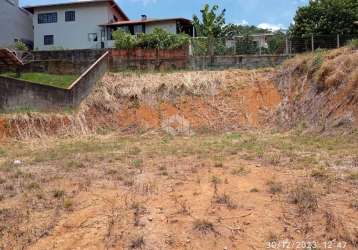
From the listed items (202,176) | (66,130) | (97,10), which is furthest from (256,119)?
Answer: (97,10)

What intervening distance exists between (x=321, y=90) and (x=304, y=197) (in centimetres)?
1005

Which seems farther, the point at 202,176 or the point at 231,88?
the point at 231,88

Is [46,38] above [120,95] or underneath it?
above

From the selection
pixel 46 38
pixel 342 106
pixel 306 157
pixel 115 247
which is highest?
pixel 46 38

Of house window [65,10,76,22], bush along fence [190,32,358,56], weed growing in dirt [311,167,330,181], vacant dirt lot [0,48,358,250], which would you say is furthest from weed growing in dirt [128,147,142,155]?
house window [65,10,76,22]

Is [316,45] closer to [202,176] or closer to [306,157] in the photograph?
[306,157]

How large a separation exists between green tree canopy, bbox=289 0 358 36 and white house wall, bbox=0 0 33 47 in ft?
67.5

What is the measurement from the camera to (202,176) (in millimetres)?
8008

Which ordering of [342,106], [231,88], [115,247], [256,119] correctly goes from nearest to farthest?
1. [115,247]
2. [342,106]
3. [256,119]
4. [231,88]

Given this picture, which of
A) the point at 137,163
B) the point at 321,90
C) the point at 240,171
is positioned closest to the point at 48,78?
the point at 137,163

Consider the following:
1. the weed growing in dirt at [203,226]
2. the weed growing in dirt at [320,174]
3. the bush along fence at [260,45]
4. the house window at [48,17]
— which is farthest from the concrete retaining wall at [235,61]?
the house window at [48,17]

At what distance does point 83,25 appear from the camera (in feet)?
108

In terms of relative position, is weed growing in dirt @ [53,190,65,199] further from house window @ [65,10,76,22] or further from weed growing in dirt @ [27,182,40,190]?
house window @ [65,10,76,22]

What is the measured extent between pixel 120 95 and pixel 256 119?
236 inches
